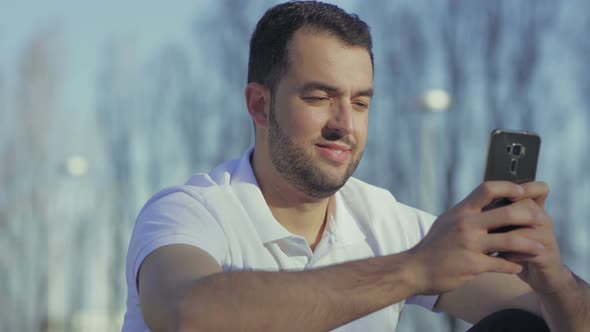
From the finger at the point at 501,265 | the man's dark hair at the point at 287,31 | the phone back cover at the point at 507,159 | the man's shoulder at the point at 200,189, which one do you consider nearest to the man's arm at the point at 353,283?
the finger at the point at 501,265

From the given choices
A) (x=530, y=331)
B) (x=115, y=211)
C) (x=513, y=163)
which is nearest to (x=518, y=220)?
(x=513, y=163)

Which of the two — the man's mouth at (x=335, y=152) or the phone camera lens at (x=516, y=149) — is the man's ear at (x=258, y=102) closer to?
the man's mouth at (x=335, y=152)

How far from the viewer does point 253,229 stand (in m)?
3.36

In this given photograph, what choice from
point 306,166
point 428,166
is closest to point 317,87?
point 306,166

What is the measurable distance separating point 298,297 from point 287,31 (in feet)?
4.51

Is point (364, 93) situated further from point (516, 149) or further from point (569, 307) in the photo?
point (569, 307)

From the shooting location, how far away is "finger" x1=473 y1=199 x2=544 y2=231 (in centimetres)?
247

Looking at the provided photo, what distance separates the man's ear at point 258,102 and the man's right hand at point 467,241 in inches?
51.2

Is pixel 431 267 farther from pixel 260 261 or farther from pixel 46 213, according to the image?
pixel 46 213

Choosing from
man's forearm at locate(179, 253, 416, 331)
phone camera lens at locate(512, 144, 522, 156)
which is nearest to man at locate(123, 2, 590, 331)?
man's forearm at locate(179, 253, 416, 331)

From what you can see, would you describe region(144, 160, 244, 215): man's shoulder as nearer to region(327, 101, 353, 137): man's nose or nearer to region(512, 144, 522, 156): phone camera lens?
region(327, 101, 353, 137): man's nose

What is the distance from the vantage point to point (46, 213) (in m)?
19.4

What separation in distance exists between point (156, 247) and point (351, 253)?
2.73ft

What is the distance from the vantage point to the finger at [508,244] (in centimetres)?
249
